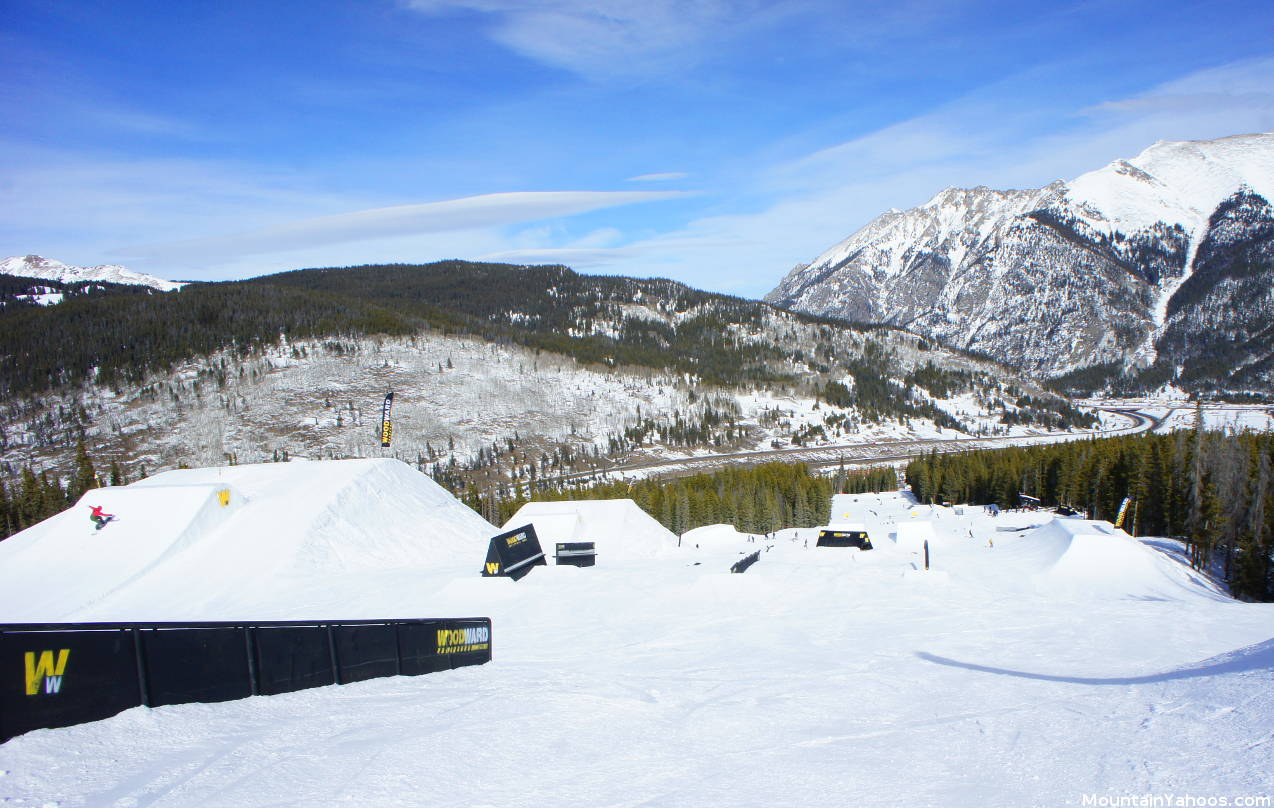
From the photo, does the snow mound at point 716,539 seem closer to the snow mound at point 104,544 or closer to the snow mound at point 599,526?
the snow mound at point 599,526

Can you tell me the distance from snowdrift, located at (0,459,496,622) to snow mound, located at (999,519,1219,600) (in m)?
30.6

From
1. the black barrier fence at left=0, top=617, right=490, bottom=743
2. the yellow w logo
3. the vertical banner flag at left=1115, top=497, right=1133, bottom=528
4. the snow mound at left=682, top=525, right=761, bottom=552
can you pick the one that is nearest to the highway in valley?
the snow mound at left=682, top=525, right=761, bottom=552

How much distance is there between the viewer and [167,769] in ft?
26.2

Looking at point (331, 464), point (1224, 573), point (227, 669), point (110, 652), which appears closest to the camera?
point (110, 652)

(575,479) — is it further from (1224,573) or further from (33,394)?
(33,394)

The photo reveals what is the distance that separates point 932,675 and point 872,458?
153 metres

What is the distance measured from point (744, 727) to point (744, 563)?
86.0ft

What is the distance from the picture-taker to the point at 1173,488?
6297 cm

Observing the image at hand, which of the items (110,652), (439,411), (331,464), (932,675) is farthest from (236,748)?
(439,411)

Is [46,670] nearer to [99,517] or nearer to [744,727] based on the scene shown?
[744,727]

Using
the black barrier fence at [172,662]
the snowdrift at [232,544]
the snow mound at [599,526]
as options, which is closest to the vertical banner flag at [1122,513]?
the snow mound at [599,526]

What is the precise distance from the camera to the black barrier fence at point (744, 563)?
115 feet

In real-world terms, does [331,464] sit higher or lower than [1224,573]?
higher

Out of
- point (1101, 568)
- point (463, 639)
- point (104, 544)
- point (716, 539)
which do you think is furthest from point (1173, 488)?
point (104, 544)
